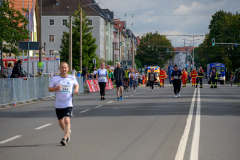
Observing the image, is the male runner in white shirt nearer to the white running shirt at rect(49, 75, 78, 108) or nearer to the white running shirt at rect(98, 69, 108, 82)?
the white running shirt at rect(49, 75, 78, 108)

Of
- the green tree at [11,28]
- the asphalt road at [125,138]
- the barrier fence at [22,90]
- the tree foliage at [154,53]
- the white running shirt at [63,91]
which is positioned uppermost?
the tree foliage at [154,53]

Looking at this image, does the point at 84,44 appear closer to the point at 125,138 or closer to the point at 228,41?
the point at 228,41

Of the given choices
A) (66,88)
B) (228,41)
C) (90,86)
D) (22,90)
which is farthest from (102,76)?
(228,41)

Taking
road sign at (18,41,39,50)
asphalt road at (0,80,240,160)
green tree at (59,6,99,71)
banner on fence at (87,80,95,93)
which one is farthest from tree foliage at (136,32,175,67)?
asphalt road at (0,80,240,160)

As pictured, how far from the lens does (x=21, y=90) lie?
2169 cm

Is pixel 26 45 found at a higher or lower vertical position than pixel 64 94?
higher

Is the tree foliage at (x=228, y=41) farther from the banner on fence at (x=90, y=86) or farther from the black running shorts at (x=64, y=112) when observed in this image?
the black running shorts at (x=64, y=112)

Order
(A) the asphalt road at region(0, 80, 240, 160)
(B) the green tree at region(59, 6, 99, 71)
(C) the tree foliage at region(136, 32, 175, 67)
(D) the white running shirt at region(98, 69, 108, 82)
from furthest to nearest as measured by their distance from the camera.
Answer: (C) the tree foliage at region(136, 32, 175, 67)
(B) the green tree at region(59, 6, 99, 71)
(D) the white running shirt at region(98, 69, 108, 82)
(A) the asphalt road at region(0, 80, 240, 160)

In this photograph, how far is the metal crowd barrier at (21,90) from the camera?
19.8m

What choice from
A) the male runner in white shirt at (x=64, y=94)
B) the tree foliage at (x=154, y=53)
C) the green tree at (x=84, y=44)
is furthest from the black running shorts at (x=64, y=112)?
the tree foliage at (x=154, y=53)

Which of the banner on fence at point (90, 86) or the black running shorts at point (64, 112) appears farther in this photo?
the banner on fence at point (90, 86)

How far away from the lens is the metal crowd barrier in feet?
65.0

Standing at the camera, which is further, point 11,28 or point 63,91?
point 11,28

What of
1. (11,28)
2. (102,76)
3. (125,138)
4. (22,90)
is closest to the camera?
(125,138)
